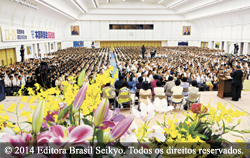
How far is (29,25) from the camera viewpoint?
22797mm

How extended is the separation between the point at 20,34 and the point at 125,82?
16.9 m

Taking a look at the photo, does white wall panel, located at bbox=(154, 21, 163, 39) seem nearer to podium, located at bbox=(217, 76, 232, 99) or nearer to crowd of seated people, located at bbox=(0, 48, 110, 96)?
crowd of seated people, located at bbox=(0, 48, 110, 96)

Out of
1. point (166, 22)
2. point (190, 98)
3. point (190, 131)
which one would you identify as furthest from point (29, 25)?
point (166, 22)

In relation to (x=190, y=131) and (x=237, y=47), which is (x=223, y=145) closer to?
(x=190, y=131)

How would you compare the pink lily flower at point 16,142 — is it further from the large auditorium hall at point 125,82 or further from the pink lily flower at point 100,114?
the pink lily flower at point 100,114

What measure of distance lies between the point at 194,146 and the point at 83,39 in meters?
41.4

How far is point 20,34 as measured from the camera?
63.3ft

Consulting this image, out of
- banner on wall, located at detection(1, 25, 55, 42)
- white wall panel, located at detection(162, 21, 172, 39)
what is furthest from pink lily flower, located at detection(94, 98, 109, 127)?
white wall panel, located at detection(162, 21, 172, 39)

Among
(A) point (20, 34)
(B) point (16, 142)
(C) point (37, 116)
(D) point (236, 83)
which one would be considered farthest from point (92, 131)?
(A) point (20, 34)

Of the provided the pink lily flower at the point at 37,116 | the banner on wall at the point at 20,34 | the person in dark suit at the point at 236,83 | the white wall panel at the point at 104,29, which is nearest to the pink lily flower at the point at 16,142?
the pink lily flower at the point at 37,116

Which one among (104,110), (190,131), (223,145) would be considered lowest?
(223,145)

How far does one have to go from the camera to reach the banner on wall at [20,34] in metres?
16.2

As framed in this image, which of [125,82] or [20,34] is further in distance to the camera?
[20,34]

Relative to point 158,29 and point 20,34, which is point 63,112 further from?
point 158,29
